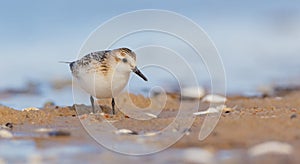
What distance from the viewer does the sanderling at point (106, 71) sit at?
830 centimetres

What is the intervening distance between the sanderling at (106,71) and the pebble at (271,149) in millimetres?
3327

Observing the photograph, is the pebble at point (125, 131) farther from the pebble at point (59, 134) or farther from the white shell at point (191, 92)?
the white shell at point (191, 92)

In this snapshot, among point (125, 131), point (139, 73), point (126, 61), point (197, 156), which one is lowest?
point (197, 156)

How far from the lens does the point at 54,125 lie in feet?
24.6

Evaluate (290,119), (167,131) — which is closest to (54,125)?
(167,131)

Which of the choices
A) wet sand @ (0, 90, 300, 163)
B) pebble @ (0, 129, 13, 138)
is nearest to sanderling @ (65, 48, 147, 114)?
wet sand @ (0, 90, 300, 163)

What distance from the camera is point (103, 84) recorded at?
8281 millimetres

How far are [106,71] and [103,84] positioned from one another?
0.58 feet

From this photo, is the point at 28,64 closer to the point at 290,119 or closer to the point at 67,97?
the point at 67,97

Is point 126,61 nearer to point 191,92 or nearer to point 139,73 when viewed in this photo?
point 139,73

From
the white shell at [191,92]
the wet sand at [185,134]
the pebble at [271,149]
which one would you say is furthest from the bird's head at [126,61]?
the pebble at [271,149]

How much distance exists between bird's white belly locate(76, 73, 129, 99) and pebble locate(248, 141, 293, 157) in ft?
10.8

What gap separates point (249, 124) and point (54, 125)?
2344mm

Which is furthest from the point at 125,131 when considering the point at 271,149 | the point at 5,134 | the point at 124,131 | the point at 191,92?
the point at 191,92
